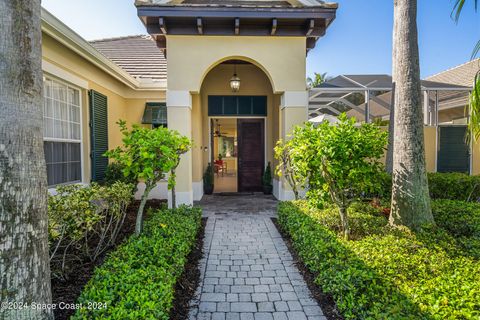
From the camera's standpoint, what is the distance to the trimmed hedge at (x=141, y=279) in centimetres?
227

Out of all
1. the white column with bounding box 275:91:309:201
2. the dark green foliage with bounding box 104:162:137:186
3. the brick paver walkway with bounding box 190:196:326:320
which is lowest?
the brick paver walkway with bounding box 190:196:326:320

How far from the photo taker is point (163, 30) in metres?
7.08

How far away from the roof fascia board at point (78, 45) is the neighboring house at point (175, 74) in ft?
0.07

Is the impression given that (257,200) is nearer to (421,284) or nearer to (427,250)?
(427,250)

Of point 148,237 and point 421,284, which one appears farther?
point 148,237

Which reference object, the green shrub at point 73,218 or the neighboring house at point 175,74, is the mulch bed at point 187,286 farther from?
the neighboring house at point 175,74

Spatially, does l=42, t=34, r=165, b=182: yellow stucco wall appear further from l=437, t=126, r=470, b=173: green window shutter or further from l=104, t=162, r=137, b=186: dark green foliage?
l=437, t=126, r=470, b=173: green window shutter

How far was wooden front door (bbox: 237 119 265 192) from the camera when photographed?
9.98 m

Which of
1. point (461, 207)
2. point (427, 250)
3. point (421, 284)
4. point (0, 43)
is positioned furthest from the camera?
point (461, 207)

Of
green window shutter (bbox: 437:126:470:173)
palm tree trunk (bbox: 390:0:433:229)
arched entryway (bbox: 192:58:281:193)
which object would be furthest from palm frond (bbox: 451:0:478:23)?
green window shutter (bbox: 437:126:470:173)

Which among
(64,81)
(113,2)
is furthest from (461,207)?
(113,2)

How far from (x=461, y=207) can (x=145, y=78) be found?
29.9 ft

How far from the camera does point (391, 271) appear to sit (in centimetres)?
302

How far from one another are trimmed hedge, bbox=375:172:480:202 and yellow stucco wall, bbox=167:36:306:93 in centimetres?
337
